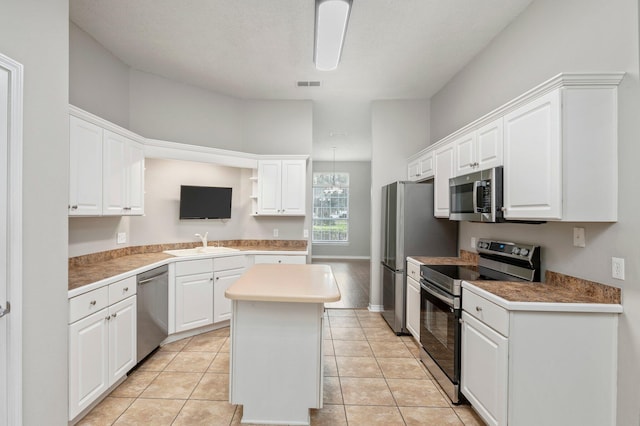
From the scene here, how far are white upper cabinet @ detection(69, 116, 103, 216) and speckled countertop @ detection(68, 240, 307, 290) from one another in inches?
19.6

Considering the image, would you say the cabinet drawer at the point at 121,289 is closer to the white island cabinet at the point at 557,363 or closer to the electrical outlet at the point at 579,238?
the white island cabinet at the point at 557,363

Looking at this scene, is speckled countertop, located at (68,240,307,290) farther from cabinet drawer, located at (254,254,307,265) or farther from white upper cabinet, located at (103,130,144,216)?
white upper cabinet, located at (103,130,144,216)

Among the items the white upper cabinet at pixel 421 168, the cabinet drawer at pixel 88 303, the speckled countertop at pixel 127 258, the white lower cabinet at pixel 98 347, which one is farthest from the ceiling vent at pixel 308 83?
the cabinet drawer at pixel 88 303

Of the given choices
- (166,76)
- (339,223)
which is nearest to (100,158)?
(166,76)

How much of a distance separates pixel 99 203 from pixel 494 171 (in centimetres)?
322

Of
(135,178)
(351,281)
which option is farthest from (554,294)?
(351,281)

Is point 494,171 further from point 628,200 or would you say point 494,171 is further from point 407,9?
point 407,9

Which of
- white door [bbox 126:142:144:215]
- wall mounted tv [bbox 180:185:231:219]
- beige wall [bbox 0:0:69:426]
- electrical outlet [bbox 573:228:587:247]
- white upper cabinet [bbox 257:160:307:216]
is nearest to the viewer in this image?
beige wall [bbox 0:0:69:426]

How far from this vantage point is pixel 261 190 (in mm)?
4199

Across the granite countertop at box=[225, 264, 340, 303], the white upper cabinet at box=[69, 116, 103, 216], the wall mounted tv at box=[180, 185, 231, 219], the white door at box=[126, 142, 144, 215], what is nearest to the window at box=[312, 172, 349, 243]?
the wall mounted tv at box=[180, 185, 231, 219]

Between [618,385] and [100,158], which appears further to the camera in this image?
[100,158]

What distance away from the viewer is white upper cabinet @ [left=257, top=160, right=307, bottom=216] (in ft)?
13.8

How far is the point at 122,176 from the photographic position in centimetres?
290

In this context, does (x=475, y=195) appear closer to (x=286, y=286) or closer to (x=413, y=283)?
(x=413, y=283)
